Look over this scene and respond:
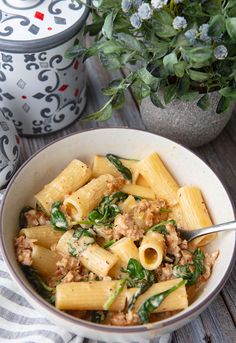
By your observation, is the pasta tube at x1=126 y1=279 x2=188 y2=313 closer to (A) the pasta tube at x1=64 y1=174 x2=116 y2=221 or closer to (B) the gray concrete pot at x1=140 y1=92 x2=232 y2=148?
(A) the pasta tube at x1=64 y1=174 x2=116 y2=221

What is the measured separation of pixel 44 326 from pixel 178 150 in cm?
45

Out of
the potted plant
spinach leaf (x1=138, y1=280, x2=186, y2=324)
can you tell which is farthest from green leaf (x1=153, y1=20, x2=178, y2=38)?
spinach leaf (x1=138, y1=280, x2=186, y2=324)

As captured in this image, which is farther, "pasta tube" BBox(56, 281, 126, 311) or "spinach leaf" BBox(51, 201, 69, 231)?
"spinach leaf" BBox(51, 201, 69, 231)

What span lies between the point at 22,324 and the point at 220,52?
629 mm

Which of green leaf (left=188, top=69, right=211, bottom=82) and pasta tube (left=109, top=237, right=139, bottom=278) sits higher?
green leaf (left=188, top=69, right=211, bottom=82)

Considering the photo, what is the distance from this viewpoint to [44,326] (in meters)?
1.00

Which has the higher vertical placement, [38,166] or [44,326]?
[38,166]

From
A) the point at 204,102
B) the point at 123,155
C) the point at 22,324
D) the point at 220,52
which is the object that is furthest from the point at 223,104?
the point at 22,324

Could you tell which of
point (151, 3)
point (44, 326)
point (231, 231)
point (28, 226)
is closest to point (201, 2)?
point (151, 3)

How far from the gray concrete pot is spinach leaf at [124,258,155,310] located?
35 centimetres

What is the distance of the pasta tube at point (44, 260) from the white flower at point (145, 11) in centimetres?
48

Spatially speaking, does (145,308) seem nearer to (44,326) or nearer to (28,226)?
(44,326)

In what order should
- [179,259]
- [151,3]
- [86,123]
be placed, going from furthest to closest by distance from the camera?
[86,123] → [179,259] → [151,3]

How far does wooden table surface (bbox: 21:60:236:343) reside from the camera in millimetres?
1038
